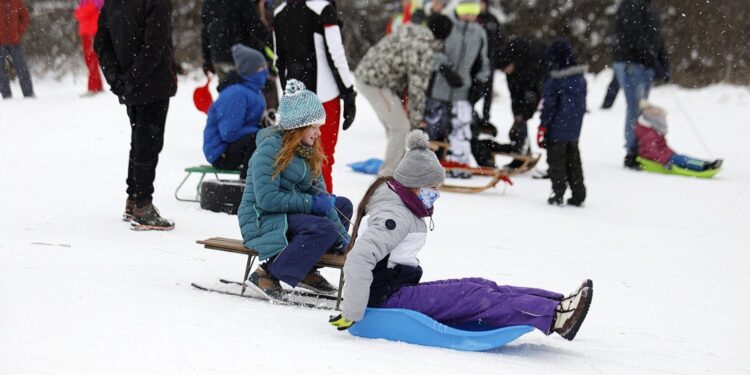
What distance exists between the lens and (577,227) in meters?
9.09

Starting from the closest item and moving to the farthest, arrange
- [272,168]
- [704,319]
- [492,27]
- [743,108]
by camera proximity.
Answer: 1. [272,168]
2. [704,319]
3. [492,27]
4. [743,108]

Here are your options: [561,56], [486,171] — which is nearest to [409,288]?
[561,56]

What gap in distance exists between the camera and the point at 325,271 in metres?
6.56

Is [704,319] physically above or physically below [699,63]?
below

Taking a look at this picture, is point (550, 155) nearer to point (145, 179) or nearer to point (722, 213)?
point (722, 213)

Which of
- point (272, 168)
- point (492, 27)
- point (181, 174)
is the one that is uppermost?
point (492, 27)

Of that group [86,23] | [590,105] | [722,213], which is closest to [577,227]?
[722,213]

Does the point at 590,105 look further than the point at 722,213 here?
Yes

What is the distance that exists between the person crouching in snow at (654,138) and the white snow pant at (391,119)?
3808mm

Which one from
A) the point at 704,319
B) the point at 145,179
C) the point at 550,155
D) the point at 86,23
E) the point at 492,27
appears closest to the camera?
the point at 704,319

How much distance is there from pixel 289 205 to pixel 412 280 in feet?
2.80

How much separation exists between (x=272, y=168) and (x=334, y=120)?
111 inches

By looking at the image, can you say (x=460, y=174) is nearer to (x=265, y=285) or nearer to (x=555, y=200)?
(x=555, y=200)

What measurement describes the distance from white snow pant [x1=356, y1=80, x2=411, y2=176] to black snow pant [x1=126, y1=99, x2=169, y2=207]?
3.59m
